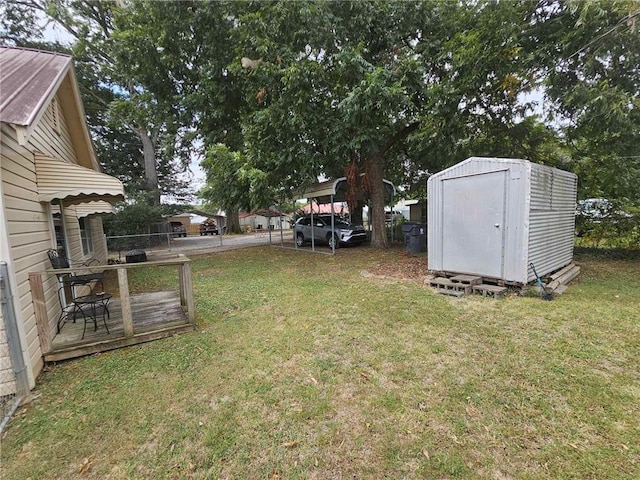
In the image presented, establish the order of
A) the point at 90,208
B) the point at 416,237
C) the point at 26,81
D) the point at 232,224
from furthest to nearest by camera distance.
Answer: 1. the point at 232,224
2. the point at 416,237
3. the point at 90,208
4. the point at 26,81

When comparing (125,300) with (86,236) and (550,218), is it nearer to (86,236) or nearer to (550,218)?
(86,236)

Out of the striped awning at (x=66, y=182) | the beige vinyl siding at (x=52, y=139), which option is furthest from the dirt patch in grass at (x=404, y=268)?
the beige vinyl siding at (x=52, y=139)

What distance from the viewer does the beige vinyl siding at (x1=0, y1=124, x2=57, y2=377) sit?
2955 millimetres

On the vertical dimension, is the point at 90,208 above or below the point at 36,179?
below

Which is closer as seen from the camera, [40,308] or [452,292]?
[40,308]

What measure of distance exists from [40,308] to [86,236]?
18.9 ft

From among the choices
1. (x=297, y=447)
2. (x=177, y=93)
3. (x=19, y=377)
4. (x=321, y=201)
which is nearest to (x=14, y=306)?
(x=19, y=377)

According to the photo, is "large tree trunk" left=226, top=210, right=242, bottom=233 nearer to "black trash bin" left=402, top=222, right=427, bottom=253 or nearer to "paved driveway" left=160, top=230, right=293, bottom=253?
"paved driveway" left=160, top=230, right=293, bottom=253

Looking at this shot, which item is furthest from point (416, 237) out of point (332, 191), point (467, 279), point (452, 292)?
point (452, 292)

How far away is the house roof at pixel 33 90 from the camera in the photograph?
2684 mm

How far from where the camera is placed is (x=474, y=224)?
18.2ft

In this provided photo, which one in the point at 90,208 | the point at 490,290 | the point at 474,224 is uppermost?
the point at 90,208

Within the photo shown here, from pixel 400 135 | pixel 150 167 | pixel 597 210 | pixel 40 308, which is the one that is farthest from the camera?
pixel 150 167

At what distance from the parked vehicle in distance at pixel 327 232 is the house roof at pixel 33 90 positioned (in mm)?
7536
